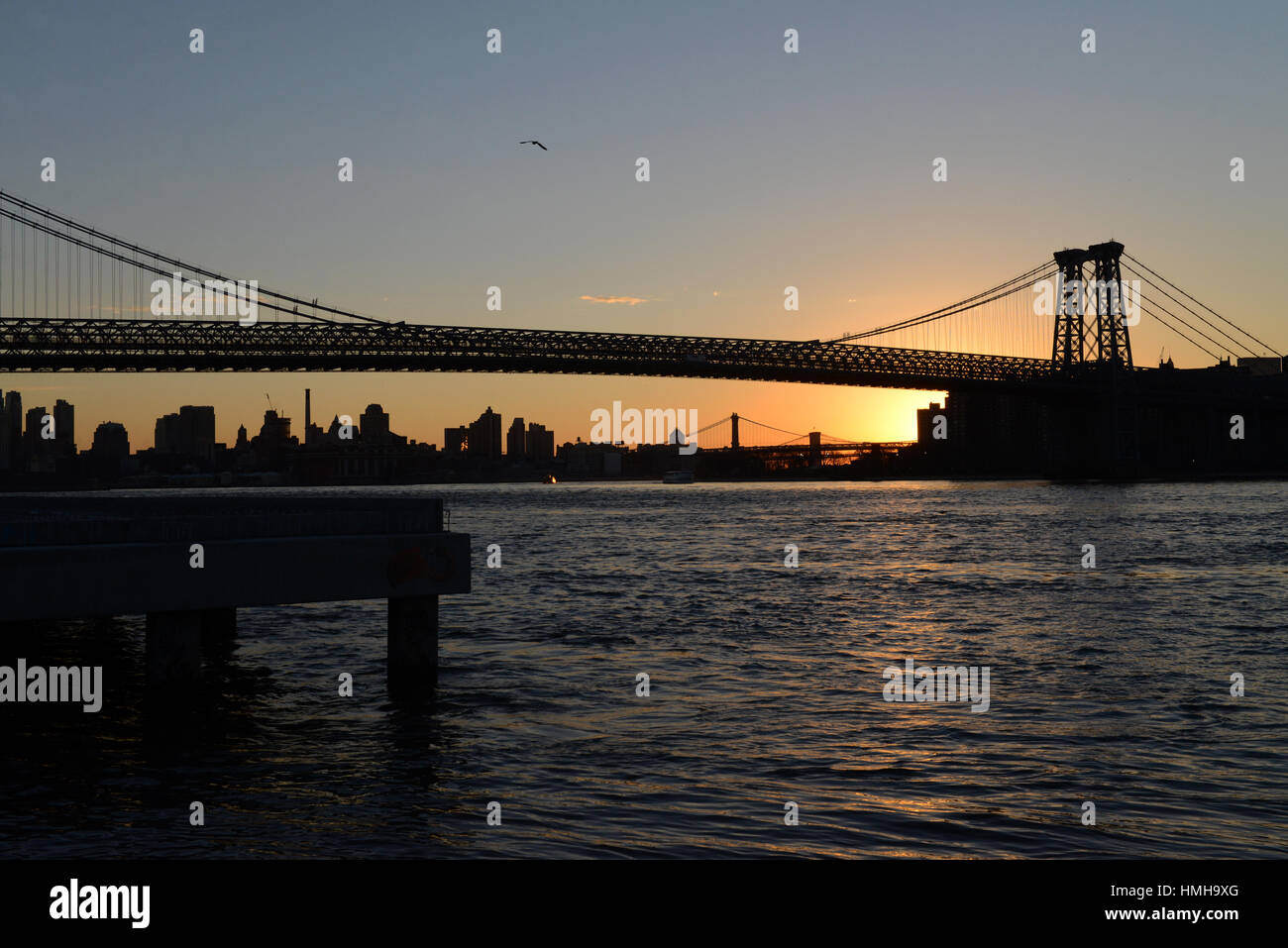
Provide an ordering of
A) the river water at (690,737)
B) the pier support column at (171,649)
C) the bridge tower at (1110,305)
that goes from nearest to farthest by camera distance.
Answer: the river water at (690,737) < the pier support column at (171,649) < the bridge tower at (1110,305)

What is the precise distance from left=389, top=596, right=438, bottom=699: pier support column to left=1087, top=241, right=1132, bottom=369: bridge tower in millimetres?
112679

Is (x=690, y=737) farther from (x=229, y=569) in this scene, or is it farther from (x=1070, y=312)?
(x=1070, y=312)

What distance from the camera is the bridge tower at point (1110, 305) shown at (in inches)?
4712

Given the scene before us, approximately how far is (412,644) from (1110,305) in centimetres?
11821

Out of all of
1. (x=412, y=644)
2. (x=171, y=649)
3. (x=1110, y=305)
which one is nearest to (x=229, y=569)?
(x=171, y=649)

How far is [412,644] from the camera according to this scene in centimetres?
1720

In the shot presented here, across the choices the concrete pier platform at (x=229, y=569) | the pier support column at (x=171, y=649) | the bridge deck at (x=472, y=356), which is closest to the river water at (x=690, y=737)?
the pier support column at (x=171, y=649)

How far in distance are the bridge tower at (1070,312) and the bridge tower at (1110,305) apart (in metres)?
1.84

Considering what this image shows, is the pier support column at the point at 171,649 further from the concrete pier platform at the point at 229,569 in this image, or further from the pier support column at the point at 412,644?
the pier support column at the point at 412,644

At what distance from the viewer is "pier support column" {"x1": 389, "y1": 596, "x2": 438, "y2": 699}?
17141 millimetres

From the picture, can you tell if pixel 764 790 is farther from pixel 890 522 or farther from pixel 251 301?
pixel 251 301

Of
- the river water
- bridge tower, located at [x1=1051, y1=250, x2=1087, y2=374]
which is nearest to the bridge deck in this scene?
bridge tower, located at [x1=1051, y1=250, x2=1087, y2=374]

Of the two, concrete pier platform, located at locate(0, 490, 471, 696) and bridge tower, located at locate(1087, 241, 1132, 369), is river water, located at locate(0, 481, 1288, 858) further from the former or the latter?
bridge tower, located at locate(1087, 241, 1132, 369)
